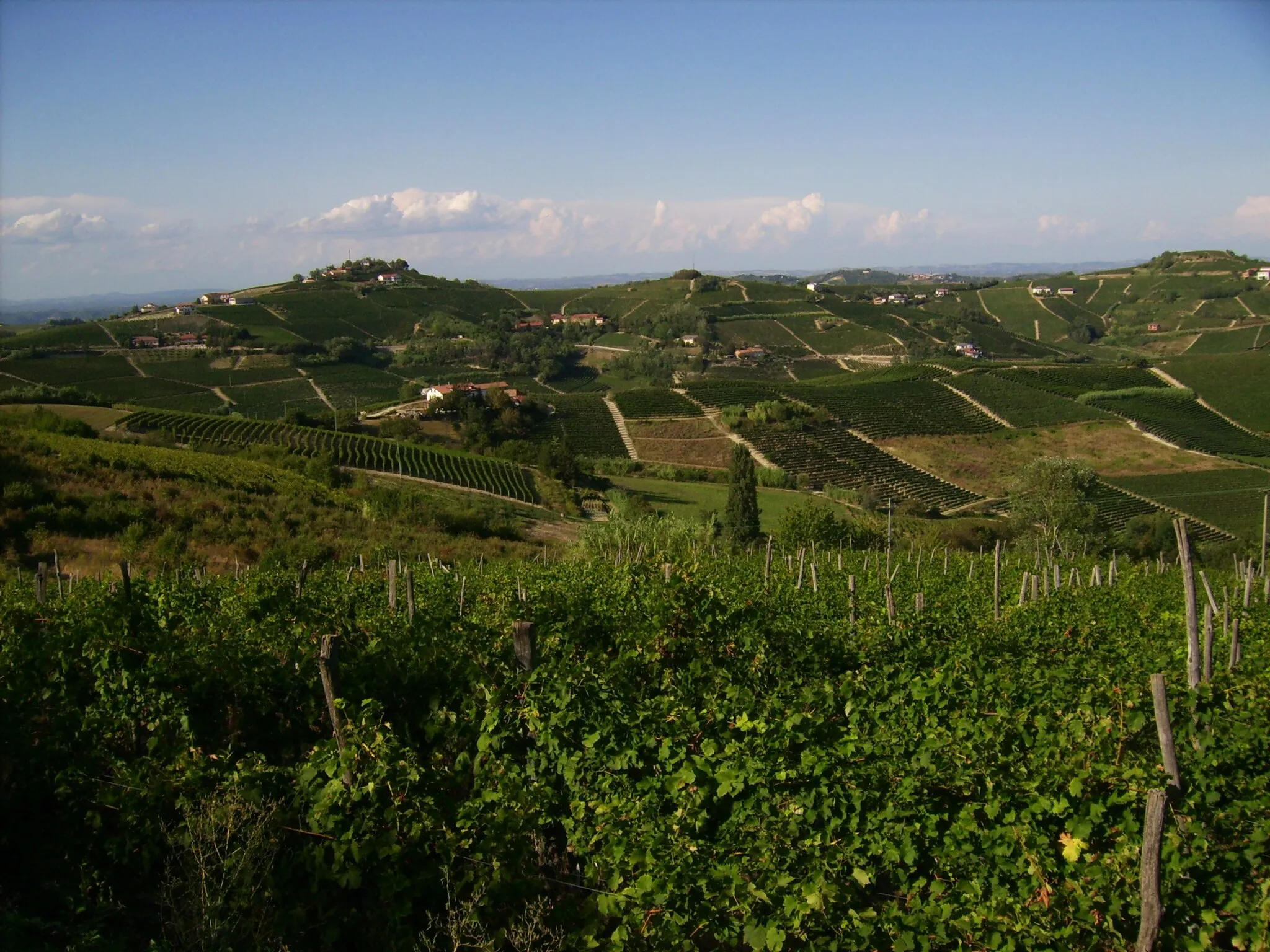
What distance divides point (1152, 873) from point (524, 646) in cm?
347

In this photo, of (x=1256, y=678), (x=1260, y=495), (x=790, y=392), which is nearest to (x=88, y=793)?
(x=1256, y=678)

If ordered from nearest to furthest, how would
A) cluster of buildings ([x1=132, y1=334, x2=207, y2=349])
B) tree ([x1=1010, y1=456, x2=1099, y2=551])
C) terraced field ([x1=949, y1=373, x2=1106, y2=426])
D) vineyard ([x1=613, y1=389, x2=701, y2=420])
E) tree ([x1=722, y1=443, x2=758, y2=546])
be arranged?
tree ([x1=1010, y1=456, x2=1099, y2=551]), tree ([x1=722, y1=443, x2=758, y2=546]), terraced field ([x1=949, y1=373, x2=1106, y2=426]), vineyard ([x1=613, y1=389, x2=701, y2=420]), cluster of buildings ([x1=132, y1=334, x2=207, y2=349])

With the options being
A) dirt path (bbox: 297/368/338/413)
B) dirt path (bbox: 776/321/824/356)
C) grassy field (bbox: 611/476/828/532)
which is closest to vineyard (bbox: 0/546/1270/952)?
grassy field (bbox: 611/476/828/532)

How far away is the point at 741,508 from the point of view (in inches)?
1422

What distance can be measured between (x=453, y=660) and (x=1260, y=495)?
52.4m

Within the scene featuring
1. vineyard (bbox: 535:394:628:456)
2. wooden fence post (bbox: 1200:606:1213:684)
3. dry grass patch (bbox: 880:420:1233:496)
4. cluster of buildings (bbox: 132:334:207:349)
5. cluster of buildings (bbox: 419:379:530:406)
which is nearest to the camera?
wooden fence post (bbox: 1200:606:1213:684)

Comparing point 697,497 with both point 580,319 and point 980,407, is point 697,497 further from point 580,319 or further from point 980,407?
point 580,319

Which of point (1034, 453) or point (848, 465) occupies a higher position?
point (1034, 453)

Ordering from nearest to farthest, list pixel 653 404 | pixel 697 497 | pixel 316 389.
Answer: pixel 697 497 → pixel 653 404 → pixel 316 389

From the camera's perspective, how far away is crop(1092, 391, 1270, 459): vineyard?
55750 millimetres

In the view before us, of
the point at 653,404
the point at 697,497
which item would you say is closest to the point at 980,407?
the point at 653,404

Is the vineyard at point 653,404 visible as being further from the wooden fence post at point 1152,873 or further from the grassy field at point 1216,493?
the wooden fence post at point 1152,873

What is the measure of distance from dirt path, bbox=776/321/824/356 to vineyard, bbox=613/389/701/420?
3951 centimetres

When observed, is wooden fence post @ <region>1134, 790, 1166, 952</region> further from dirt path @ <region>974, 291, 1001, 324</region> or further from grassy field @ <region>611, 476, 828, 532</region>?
dirt path @ <region>974, 291, 1001, 324</region>
